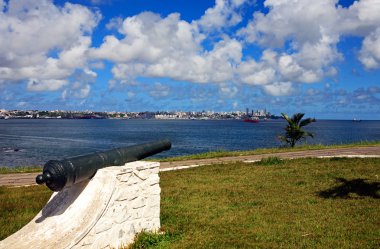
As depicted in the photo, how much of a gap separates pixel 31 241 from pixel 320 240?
485 centimetres

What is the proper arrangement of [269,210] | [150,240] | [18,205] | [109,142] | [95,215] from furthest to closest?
[109,142]
[18,205]
[269,210]
[150,240]
[95,215]

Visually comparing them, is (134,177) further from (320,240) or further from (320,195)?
(320,195)

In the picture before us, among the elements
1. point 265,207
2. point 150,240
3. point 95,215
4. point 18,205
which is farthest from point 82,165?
point 18,205

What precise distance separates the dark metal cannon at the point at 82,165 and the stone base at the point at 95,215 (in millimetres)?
213

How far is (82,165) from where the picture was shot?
6.32m

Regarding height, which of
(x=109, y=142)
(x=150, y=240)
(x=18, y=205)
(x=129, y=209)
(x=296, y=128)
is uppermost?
(x=296, y=128)

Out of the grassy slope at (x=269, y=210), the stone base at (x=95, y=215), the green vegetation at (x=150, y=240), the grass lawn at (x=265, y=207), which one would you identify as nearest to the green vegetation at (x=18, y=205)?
the grass lawn at (x=265, y=207)

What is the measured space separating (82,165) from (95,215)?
817 millimetres

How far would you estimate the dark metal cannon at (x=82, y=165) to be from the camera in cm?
579

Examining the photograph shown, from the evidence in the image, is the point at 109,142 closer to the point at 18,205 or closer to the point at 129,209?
the point at 18,205

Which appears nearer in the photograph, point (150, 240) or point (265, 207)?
point (150, 240)

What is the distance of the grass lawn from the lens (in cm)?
718

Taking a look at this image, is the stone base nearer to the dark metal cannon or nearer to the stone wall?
the stone wall

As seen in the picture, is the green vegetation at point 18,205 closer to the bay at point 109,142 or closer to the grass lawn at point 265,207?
the grass lawn at point 265,207
